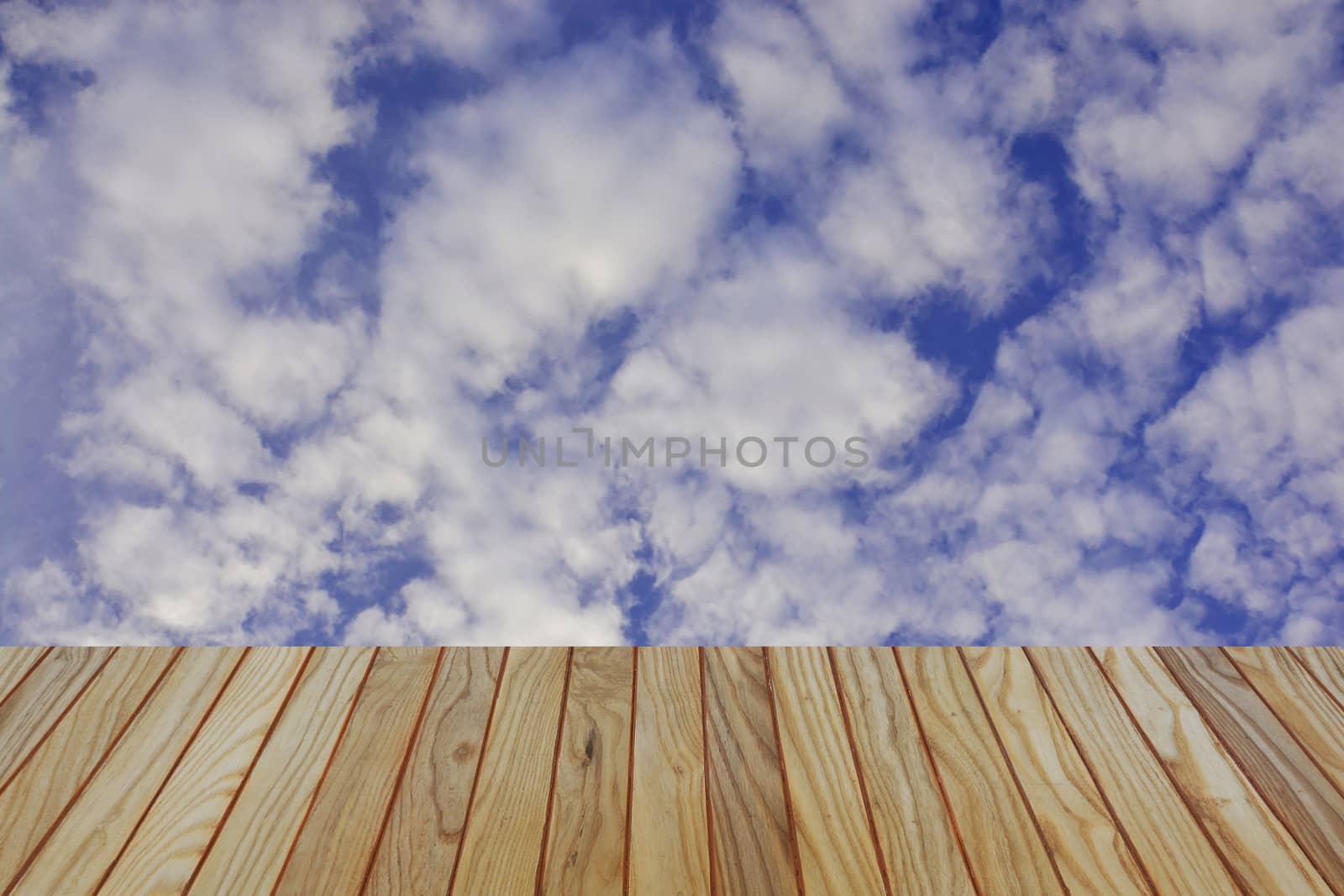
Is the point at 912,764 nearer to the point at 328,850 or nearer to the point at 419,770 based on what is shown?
the point at 419,770

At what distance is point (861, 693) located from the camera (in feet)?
5.62

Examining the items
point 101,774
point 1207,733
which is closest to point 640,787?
point 101,774

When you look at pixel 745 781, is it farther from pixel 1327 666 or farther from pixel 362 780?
pixel 1327 666

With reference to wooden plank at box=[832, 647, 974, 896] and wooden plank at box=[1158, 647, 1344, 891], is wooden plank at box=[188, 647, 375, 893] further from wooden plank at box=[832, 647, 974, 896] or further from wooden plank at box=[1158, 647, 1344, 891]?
wooden plank at box=[1158, 647, 1344, 891]

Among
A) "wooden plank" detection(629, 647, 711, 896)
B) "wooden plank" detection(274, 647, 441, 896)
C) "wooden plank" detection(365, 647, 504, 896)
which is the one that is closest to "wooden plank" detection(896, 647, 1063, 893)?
"wooden plank" detection(629, 647, 711, 896)

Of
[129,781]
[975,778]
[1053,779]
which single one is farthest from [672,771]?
[129,781]

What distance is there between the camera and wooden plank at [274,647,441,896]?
1.33 meters

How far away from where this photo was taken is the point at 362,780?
1.50 metres

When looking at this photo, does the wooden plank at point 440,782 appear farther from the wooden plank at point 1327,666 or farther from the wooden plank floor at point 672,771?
the wooden plank at point 1327,666

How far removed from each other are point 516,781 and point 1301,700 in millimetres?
1388

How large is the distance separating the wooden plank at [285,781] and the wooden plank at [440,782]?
142mm

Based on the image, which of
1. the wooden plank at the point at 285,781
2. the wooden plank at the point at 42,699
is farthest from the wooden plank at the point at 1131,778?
the wooden plank at the point at 42,699

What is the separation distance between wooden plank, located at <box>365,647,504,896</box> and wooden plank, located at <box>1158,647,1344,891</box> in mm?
1244

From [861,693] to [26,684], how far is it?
1506 mm
